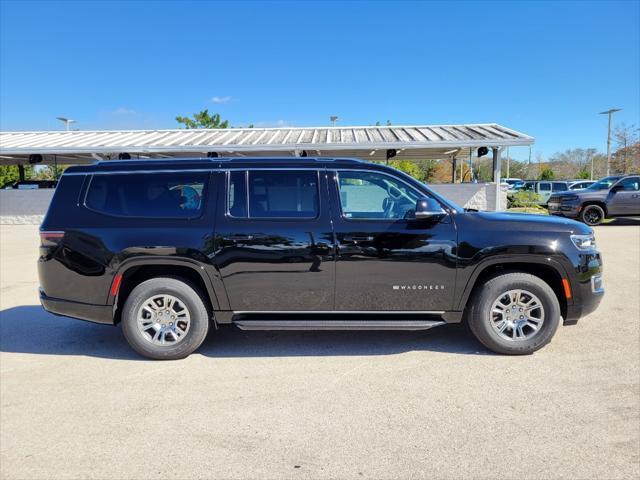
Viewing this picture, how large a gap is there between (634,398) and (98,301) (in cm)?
477

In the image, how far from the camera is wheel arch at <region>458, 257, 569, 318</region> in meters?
4.27

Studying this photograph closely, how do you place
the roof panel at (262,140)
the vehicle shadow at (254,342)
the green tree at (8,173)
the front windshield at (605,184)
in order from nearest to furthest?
1. the vehicle shadow at (254,342)
2. the roof panel at (262,140)
3. the front windshield at (605,184)
4. the green tree at (8,173)

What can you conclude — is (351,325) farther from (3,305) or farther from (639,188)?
(639,188)

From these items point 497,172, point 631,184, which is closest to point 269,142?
point 497,172

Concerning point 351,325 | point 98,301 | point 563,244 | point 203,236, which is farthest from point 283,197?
point 563,244

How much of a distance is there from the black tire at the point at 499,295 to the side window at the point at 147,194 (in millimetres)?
2923

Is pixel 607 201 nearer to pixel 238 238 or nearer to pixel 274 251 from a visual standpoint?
pixel 274 251

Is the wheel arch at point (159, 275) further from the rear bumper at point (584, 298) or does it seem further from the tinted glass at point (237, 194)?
the rear bumper at point (584, 298)

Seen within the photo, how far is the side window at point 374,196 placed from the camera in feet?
14.4

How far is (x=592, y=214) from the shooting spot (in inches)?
666

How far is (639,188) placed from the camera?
1662 centimetres

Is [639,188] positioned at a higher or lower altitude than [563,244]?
higher

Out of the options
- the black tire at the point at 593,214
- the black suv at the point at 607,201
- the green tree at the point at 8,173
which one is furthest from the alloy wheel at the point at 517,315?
the green tree at the point at 8,173

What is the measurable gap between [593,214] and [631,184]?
5.57 ft
